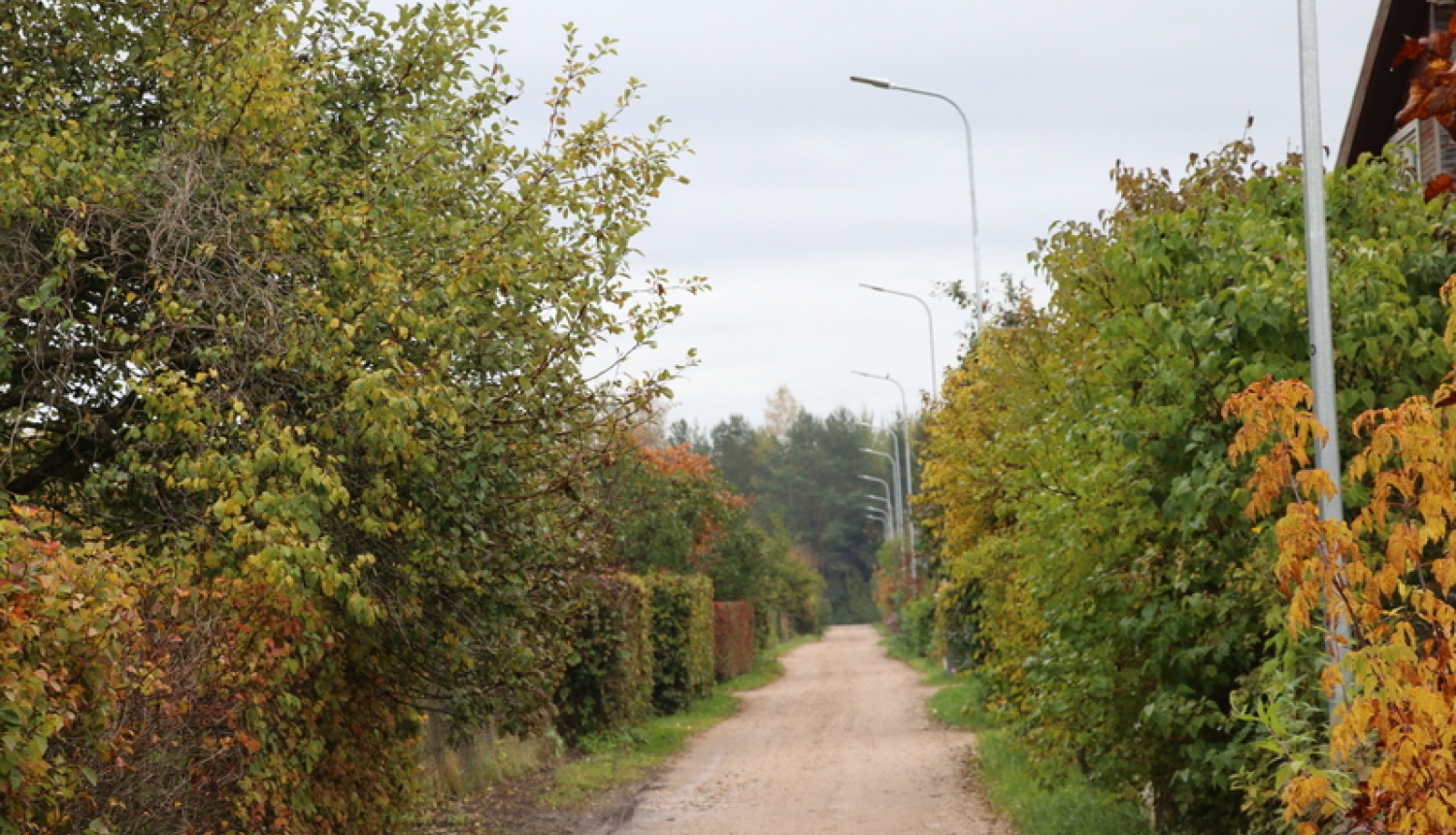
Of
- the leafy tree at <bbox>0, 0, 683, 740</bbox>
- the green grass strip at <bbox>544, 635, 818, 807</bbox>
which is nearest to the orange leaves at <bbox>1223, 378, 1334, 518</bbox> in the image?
the leafy tree at <bbox>0, 0, 683, 740</bbox>

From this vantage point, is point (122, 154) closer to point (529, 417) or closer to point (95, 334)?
point (95, 334)

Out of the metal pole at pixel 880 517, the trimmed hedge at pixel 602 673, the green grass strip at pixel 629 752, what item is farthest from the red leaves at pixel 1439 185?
the metal pole at pixel 880 517

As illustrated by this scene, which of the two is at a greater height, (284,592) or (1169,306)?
(1169,306)

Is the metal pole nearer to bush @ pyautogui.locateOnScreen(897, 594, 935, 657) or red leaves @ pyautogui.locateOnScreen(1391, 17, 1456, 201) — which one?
bush @ pyautogui.locateOnScreen(897, 594, 935, 657)

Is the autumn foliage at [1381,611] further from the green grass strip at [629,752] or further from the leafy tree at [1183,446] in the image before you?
the green grass strip at [629,752]

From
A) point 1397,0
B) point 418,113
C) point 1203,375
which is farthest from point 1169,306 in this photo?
point 1397,0

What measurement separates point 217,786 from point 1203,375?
5339 mm

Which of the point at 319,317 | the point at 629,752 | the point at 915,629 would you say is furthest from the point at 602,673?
the point at 915,629

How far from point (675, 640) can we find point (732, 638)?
1208 cm

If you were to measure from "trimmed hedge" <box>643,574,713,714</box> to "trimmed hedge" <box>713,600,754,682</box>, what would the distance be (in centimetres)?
704

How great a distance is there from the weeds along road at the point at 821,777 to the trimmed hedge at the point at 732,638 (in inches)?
200

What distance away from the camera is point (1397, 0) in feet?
53.9

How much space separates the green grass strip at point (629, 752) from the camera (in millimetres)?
18016

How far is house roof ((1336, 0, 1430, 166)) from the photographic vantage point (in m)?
16.7
